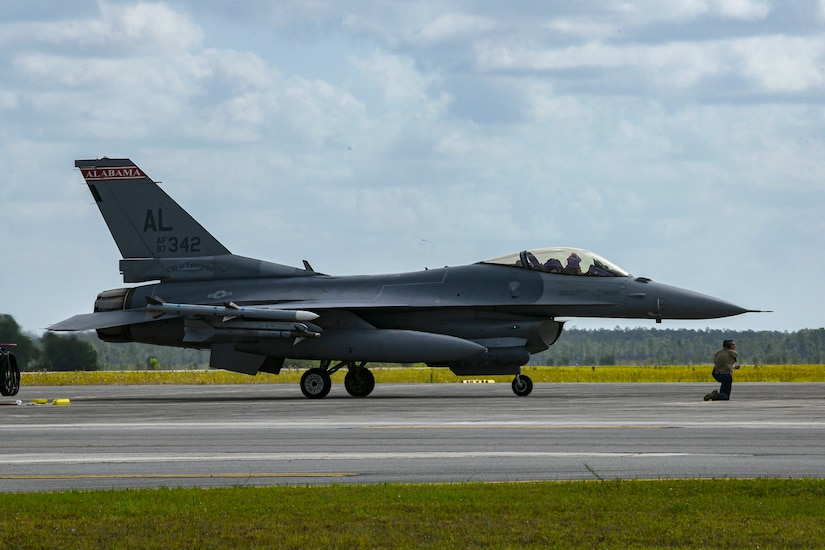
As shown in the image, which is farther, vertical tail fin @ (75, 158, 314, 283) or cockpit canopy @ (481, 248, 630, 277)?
vertical tail fin @ (75, 158, 314, 283)

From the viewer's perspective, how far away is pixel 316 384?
2853 cm

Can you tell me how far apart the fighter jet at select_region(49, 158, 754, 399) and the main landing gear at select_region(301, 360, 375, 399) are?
0.03 m

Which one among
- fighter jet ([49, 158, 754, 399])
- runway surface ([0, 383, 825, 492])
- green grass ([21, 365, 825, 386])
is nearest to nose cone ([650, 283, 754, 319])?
fighter jet ([49, 158, 754, 399])

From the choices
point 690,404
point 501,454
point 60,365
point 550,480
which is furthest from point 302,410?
point 60,365

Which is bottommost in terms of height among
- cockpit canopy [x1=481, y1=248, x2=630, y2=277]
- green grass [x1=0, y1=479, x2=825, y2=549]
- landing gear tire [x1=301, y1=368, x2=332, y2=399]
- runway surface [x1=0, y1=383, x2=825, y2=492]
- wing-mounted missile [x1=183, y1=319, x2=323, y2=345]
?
green grass [x1=0, y1=479, x2=825, y2=549]

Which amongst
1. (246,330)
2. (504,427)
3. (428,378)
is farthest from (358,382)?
(428,378)

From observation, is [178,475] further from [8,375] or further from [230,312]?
[8,375]

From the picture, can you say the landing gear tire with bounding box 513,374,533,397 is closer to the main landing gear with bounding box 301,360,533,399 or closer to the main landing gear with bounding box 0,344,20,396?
the main landing gear with bounding box 301,360,533,399

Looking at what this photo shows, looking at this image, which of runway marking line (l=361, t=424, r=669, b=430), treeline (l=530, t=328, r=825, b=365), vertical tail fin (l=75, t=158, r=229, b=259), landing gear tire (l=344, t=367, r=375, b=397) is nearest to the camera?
runway marking line (l=361, t=424, r=669, b=430)

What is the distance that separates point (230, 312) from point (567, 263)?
7.51 m

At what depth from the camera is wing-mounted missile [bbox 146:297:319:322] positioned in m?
27.5

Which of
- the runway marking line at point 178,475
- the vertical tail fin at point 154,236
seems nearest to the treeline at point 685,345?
the vertical tail fin at point 154,236

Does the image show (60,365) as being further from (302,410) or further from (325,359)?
(302,410)

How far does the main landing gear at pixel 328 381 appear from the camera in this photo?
28484 mm
